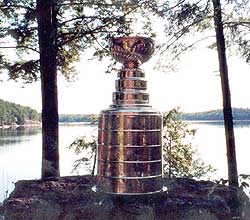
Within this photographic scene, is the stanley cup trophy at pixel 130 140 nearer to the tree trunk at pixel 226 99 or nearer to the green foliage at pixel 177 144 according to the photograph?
the tree trunk at pixel 226 99

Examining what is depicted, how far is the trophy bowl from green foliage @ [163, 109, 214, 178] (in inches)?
292

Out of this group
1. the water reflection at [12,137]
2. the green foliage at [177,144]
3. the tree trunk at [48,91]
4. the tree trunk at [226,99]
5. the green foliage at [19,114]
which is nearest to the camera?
the tree trunk at [48,91]

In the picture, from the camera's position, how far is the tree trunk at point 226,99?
6918 millimetres

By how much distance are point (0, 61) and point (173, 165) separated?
5564mm

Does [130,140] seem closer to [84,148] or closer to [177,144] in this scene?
[84,148]

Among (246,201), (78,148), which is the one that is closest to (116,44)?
(246,201)

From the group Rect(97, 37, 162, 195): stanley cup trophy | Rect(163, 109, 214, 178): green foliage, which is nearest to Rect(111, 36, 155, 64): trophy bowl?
Rect(97, 37, 162, 195): stanley cup trophy

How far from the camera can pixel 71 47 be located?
880cm

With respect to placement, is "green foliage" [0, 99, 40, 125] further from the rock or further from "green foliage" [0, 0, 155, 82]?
the rock

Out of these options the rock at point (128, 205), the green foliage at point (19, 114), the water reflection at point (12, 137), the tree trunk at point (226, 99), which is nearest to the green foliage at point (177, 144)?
the tree trunk at point (226, 99)

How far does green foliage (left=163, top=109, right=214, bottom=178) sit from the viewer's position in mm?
10906

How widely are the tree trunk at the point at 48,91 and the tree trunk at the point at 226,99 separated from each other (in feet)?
9.74

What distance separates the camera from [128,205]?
10.9 feet

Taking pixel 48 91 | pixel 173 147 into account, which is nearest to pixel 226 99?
pixel 48 91
